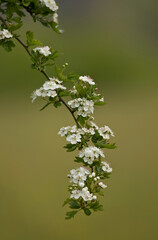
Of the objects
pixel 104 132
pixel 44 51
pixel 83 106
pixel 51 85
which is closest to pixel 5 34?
pixel 44 51

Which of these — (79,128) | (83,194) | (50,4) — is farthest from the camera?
(50,4)

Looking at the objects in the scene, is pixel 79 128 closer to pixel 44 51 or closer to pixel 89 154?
pixel 89 154

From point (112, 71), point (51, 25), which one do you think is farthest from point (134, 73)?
point (51, 25)

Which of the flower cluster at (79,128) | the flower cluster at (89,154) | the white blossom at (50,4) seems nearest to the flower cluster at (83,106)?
the flower cluster at (79,128)

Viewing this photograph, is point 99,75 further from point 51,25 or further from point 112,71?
point 51,25

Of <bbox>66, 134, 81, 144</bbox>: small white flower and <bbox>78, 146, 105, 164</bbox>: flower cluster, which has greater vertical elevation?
<bbox>66, 134, 81, 144</bbox>: small white flower

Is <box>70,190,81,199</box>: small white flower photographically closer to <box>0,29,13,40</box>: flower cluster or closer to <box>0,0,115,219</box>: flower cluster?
<box>0,0,115,219</box>: flower cluster

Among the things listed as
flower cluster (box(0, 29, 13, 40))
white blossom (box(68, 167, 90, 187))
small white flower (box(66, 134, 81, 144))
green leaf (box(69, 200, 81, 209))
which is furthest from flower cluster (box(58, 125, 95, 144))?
flower cluster (box(0, 29, 13, 40))
